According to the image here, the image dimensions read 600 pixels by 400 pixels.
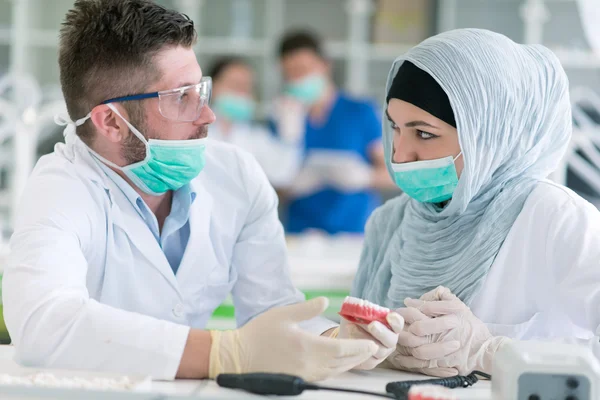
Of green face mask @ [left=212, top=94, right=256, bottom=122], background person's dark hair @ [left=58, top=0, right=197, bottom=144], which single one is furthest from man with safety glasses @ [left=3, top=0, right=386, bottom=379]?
green face mask @ [left=212, top=94, right=256, bottom=122]

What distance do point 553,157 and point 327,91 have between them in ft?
9.04

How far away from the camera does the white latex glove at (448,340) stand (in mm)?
1436

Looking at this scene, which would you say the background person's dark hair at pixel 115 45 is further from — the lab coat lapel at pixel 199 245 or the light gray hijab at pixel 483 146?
the light gray hijab at pixel 483 146

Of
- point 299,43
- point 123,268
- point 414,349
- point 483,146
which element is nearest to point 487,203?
point 483,146

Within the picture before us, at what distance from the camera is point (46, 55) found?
18.9 ft

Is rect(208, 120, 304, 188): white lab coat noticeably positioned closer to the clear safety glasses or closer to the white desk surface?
the clear safety glasses

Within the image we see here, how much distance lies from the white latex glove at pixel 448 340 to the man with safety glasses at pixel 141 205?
211mm

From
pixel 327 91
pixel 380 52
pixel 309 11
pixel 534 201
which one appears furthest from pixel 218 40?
pixel 534 201

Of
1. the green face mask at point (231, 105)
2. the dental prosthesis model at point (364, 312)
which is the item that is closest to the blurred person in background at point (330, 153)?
the green face mask at point (231, 105)

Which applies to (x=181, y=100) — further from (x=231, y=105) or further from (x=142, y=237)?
(x=231, y=105)

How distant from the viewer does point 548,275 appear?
1.56 m

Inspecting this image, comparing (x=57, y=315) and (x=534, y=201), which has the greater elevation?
(x=534, y=201)

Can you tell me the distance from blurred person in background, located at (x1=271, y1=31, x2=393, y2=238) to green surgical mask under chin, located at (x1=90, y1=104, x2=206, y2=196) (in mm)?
2529

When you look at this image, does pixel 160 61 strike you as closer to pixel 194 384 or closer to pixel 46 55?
pixel 194 384
